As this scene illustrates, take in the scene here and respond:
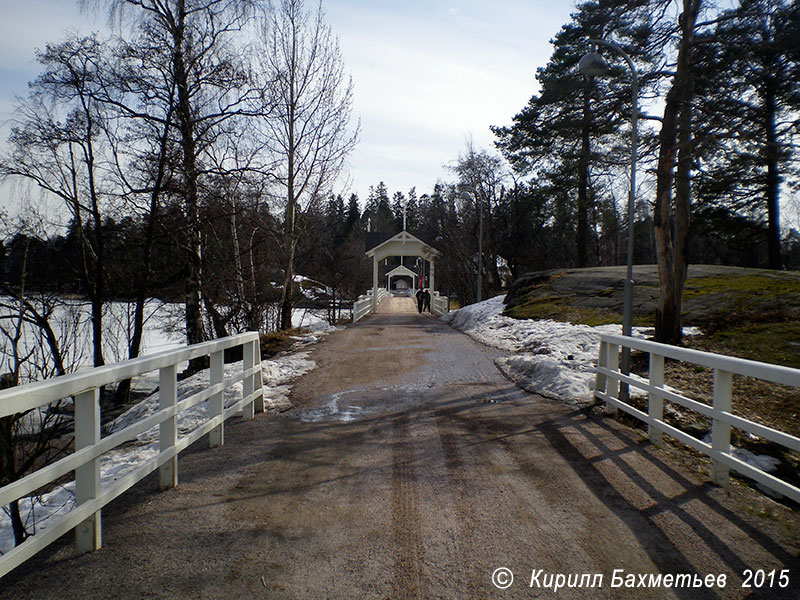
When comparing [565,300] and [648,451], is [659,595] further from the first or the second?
[565,300]

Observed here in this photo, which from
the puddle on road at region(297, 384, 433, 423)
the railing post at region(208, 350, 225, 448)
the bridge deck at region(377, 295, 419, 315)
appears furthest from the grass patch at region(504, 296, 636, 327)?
the bridge deck at region(377, 295, 419, 315)

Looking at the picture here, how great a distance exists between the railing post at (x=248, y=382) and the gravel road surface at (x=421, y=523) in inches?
9.8

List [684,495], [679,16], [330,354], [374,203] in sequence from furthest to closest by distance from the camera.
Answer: [374,203] < [330,354] < [679,16] < [684,495]

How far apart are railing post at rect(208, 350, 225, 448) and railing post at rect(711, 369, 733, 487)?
13.5 ft

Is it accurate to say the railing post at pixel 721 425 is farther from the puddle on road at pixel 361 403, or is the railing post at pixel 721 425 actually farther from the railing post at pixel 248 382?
the railing post at pixel 248 382

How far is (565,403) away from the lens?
669 centimetres

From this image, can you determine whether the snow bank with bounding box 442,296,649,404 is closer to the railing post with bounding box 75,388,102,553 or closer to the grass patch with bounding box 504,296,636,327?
the grass patch with bounding box 504,296,636,327

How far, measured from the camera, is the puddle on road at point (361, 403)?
605cm

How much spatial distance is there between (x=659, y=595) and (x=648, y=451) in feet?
7.92

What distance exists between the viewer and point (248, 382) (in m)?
5.85

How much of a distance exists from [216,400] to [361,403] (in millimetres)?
2342

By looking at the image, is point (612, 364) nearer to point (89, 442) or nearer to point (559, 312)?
point (89, 442)

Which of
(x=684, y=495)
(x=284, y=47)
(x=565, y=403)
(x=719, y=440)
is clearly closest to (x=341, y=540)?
(x=684, y=495)
